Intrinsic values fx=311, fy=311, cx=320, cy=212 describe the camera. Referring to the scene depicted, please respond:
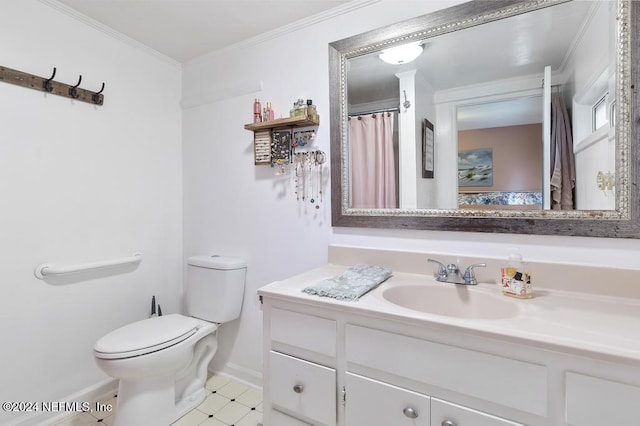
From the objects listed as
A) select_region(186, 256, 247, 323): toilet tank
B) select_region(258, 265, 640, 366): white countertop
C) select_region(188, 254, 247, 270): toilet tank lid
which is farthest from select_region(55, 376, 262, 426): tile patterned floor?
select_region(258, 265, 640, 366): white countertop

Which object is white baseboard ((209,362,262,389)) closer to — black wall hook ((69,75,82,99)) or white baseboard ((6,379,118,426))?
white baseboard ((6,379,118,426))

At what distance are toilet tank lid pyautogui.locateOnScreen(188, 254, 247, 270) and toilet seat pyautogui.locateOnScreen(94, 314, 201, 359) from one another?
0.32 meters

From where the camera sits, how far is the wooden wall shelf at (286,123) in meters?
1.60

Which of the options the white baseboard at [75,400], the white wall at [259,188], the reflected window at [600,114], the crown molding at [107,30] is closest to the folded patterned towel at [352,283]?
the white wall at [259,188]

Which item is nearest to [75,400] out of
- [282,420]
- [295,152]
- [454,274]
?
[282,420]

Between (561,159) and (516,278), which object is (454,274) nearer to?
(516,278)

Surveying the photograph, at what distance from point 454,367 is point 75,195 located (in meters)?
1.95

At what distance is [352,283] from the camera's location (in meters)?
1.19

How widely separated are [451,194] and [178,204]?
182 centimetres

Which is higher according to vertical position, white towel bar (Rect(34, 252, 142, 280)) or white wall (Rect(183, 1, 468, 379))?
white wall (Rect(183, 1, 468, 379))

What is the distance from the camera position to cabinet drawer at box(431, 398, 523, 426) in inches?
31.8

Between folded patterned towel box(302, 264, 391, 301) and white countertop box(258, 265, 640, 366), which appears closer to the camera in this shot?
white countertop box(258, 265, 640, 366)

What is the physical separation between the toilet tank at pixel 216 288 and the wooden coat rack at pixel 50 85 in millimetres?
1073

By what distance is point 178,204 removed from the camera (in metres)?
2.24
